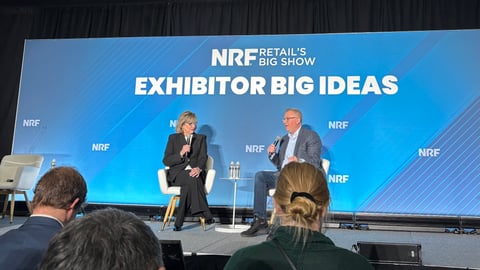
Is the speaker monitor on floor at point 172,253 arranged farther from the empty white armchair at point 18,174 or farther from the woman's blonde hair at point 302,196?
the empty white armchair at point 18,174

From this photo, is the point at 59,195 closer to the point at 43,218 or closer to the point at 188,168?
the point at 43,218

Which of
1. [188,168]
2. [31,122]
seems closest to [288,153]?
[188,168]

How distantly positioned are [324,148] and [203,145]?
148cm

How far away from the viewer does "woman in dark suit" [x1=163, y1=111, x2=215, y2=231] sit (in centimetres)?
A: 423

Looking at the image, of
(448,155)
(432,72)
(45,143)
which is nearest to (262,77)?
(432,72)

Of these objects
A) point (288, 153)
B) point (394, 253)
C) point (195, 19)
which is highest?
point (195, 19)

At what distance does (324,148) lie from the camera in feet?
16.6

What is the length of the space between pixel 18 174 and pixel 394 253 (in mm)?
4197

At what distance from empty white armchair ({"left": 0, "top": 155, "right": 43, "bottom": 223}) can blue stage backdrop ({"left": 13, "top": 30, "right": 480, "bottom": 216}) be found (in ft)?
1.29

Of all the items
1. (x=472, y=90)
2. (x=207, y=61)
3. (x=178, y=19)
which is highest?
(x=178, y=19)

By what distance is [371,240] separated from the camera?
3.72 meters

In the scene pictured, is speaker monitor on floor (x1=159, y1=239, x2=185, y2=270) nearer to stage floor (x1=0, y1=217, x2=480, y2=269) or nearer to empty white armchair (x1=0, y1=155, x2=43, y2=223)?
stage floor (x1=0, y1=217, x2=480, y2=269)

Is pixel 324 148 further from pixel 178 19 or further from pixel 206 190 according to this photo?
pixel 178 19

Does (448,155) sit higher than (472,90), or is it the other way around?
(472,90)
